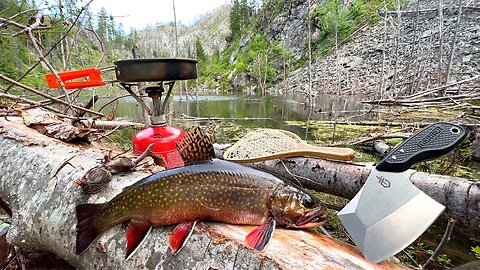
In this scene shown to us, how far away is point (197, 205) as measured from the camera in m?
1.08

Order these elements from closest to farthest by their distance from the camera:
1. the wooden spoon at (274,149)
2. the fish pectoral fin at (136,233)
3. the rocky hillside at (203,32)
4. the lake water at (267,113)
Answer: the fish pectoral fin at (136,233), the wooden spoon at (274,149), the lake water at (267,113), the rocky hillside at (203,32)

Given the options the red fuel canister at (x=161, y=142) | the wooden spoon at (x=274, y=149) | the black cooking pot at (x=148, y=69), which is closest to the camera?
the black cooking pot at (x=148, y=69)

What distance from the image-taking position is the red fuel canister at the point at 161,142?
174 cm

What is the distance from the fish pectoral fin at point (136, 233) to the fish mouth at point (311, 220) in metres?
0.57

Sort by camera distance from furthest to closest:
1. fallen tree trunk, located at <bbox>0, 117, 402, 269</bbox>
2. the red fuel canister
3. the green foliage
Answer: the green foliage → the red fuel canister → fallen tree trunk, located at <bbox>0, 117, 402, 269</bbox>

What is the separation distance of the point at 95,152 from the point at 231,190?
3.35 ft

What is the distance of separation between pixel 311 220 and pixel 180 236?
50cm

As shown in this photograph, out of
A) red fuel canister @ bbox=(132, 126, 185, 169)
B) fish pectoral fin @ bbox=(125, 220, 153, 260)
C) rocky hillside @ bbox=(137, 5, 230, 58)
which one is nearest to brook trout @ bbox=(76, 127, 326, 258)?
fish pectoral fin @ bbox=(125, 220, 153, 260)

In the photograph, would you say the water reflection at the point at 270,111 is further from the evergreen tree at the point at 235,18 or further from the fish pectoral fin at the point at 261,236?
the evergreen tree at the point at 235,18

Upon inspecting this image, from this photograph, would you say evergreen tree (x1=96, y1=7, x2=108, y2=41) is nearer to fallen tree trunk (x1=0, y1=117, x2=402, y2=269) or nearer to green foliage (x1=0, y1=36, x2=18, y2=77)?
fallen tree trunk (x1=0, y1=117, x2=402, y2=269)

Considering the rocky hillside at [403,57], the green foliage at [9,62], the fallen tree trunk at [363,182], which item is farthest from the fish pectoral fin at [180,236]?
the green foliage at [9,62]

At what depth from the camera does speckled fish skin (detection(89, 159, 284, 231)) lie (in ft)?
3.50

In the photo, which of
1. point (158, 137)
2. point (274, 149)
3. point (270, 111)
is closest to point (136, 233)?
point (158, 137)

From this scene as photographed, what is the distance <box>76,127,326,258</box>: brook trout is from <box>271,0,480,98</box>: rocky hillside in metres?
15.4
